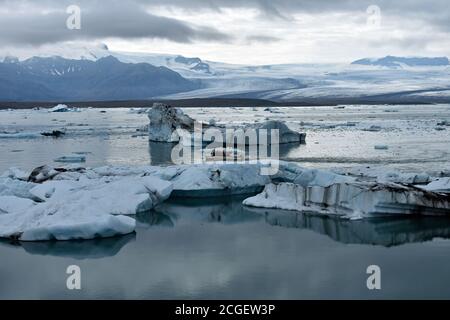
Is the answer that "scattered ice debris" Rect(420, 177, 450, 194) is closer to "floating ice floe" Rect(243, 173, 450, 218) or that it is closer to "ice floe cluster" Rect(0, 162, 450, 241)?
"ice floe cluster" Rect(0, 162, 450, 241)

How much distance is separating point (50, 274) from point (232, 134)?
43.5ft

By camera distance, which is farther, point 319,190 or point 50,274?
point 319,190

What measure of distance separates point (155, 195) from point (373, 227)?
362cm

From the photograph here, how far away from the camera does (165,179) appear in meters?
11.2

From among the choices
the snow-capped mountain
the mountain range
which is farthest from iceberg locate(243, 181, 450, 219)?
the snow-capped mountain

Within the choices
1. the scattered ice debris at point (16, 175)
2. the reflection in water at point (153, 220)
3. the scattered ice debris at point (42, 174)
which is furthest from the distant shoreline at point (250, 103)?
the reflection in water at point (153, 220)

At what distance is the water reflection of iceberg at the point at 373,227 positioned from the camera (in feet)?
26.9

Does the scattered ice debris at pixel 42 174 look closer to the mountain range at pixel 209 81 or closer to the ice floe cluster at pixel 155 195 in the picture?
the ice floe cluster at pixel 155 195

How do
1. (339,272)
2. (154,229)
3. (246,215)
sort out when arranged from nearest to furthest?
(339,272) < (154,229) < (246,215)

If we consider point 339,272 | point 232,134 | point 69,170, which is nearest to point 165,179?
point 69,170

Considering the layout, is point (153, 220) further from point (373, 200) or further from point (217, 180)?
point (373, 200)

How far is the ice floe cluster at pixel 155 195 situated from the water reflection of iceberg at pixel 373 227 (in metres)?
0.20
